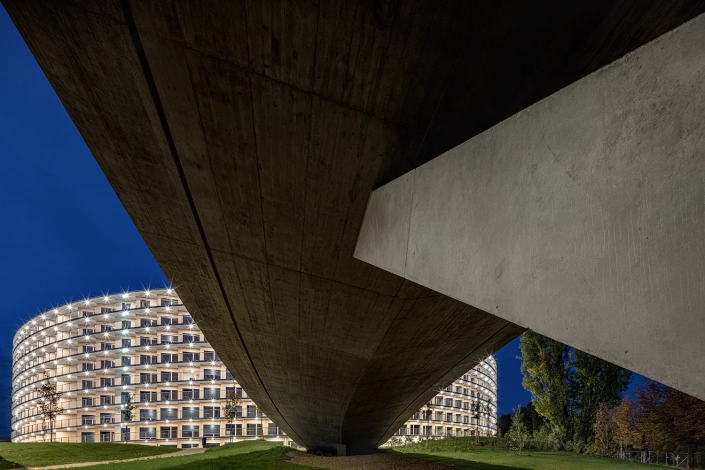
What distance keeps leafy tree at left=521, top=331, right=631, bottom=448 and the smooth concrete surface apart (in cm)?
2747

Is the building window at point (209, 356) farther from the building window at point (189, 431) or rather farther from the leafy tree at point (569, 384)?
the leafy tree at point (569, 384)

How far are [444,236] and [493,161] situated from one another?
723 mm

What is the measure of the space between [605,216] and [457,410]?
79.7 m

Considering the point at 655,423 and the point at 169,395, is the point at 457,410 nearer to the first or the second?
the point at 169,395

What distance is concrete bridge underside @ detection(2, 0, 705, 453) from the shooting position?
3.25m

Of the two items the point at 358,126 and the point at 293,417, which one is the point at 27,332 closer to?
the point at 293,417

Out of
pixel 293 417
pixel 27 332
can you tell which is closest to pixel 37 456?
pixel 293 417

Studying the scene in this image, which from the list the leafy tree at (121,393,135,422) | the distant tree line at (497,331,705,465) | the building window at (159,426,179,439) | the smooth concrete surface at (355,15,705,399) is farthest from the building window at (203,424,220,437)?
the smooth concrete surface at (355,15,705,399)

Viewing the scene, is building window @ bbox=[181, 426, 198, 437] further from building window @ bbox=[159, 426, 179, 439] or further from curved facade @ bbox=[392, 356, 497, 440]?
curved facade @ bbox=[392, 356, 497, 440]

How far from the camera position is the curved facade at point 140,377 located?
6050cm

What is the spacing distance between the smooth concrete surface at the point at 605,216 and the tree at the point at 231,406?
193ft

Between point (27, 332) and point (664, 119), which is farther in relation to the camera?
point (27, 332)

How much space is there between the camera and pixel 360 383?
1104 cm

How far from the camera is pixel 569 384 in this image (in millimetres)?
27688
